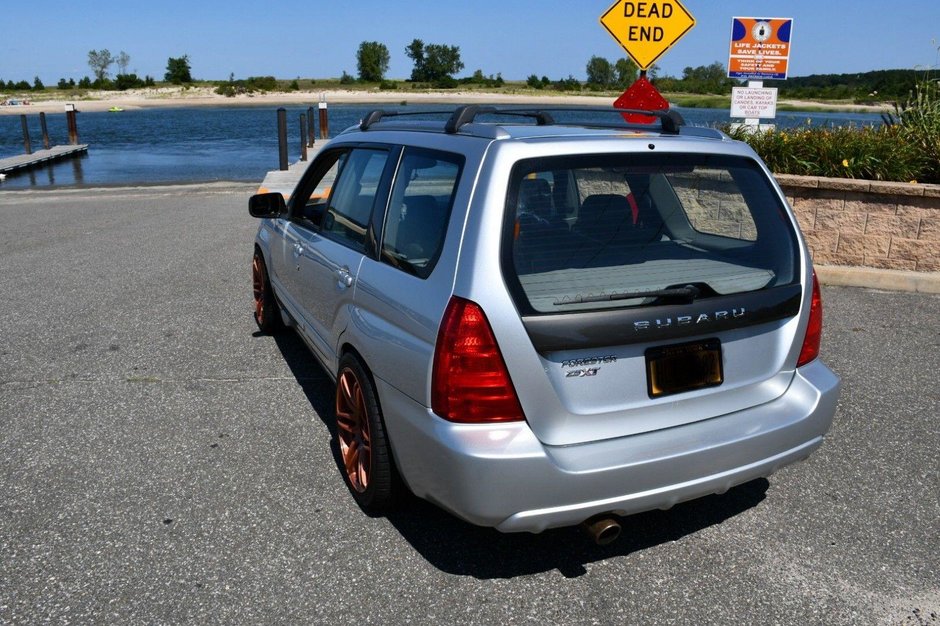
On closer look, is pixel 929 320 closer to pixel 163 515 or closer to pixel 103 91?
pixel 163 515

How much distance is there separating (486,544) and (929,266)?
637 cm

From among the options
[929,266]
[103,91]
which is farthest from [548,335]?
[103,91]

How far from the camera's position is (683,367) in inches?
117

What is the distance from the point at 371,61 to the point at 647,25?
14786 cm

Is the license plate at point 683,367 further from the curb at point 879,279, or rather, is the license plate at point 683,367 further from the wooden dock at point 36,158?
the wooden dock at point 36,158

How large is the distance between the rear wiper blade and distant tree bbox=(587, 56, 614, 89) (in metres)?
134

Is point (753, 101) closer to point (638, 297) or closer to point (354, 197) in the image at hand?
point (354, 197)

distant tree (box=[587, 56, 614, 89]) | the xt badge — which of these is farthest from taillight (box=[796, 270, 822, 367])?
distant tree (box=[587, 56, 614, 89])

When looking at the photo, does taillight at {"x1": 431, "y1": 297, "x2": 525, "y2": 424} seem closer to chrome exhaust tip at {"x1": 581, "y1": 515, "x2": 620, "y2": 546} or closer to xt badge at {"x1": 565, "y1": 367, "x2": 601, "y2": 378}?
xt badge at {"x1": 565, "y1": 367, "x2": 601, "y2": 378}

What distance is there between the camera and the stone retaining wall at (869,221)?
7734 mm

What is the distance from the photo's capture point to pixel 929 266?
25.7 ft

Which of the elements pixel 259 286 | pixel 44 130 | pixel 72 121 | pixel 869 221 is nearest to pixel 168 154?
pixel 72 121

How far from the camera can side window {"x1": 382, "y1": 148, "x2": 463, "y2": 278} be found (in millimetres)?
3080

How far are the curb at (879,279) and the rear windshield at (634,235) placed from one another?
4852mm
